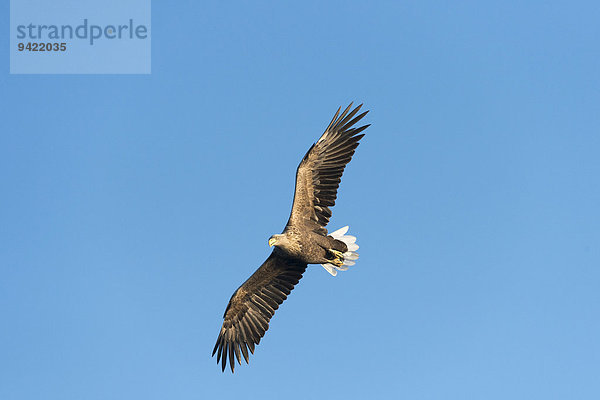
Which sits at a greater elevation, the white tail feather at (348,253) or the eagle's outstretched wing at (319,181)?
the eagle's outstretched wing at (319,181)

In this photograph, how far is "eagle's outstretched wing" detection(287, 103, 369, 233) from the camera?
12.8 metres

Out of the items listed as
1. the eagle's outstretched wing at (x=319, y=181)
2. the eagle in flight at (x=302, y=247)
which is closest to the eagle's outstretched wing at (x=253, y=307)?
the eagle in flight at (x=302, y=247)

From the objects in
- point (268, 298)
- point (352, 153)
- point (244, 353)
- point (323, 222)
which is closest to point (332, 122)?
point (352, 153)

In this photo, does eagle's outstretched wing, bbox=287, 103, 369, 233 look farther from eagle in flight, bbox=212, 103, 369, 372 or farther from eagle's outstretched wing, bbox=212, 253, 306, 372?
eagle's outstretched wing, bbox=212, 253, 306, 372

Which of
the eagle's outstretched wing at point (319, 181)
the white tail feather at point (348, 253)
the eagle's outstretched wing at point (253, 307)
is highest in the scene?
the eagle's outstretched wing at point (319, 181)

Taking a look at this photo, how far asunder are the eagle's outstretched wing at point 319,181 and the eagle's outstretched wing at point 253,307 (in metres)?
1.03

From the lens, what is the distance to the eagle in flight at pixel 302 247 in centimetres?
1270

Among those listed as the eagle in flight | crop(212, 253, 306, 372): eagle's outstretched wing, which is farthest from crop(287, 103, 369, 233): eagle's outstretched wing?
crop(212, 253, 306, 372): eagle's outstretched wing

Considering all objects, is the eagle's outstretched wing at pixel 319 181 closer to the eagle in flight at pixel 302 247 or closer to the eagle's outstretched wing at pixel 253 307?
the eagle in flight at pixel 302 247

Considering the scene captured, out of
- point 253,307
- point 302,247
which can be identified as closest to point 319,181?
point 302,247

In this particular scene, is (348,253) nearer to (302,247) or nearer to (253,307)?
(302,247)

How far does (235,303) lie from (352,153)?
3427 millimetres

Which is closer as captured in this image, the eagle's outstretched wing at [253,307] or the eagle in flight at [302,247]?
the eagle in flight at [302,247]

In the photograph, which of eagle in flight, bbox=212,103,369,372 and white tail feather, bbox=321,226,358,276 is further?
white tail feather, bbox=321,226,358,276
